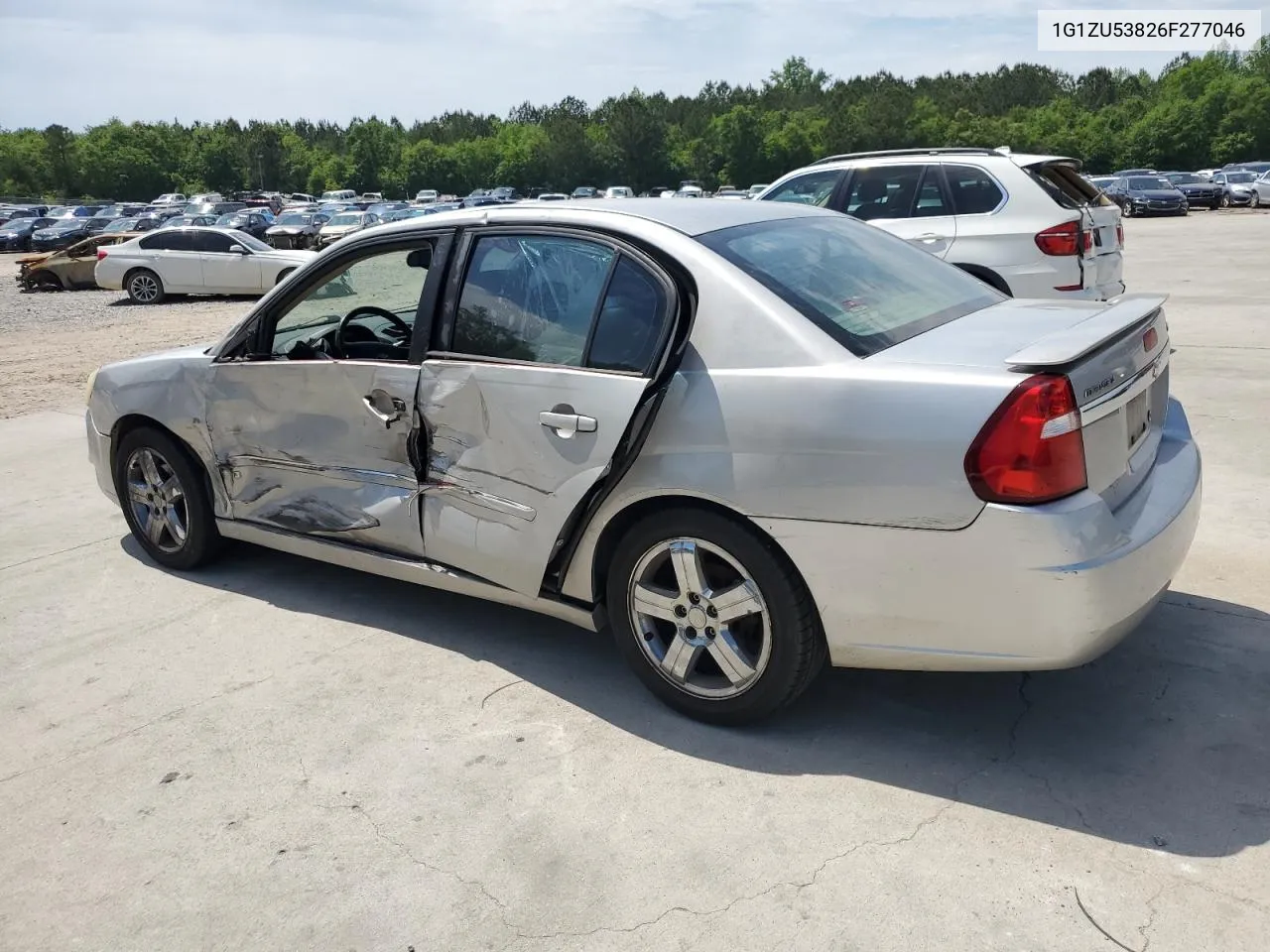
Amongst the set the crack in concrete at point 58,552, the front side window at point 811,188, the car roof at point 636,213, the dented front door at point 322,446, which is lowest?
the crack in concrete at point 58,552

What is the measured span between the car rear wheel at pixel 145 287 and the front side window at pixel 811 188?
15.5 m

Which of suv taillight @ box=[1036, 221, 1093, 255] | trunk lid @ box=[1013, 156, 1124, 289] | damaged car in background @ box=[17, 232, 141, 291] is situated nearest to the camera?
suv taillight @ box=[1036, 221, 1093, 255]

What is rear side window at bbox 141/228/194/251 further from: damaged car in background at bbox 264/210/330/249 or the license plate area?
the license plate area

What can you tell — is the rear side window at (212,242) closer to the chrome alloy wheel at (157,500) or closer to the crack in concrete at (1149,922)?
the chrome alloy wheel at (157,500)

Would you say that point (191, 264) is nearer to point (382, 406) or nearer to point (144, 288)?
point (144, 288)

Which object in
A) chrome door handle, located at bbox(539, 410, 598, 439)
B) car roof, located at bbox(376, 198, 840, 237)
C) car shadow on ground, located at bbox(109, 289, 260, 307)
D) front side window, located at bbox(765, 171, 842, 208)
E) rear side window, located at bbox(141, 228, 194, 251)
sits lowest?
car shadow on ground, located at bbox(109, 289, 260, 307)

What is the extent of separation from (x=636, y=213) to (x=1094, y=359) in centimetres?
158

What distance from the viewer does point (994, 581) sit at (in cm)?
292

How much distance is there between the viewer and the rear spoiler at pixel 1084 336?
2.94 metres

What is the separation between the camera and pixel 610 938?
263cm

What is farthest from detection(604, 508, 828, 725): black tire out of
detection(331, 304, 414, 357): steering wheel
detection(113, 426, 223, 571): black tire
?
detection(113, 426, 223, 571): black tire

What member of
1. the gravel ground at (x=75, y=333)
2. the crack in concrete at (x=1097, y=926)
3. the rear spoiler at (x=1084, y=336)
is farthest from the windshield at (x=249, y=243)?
the crack in concrete at (x=1097, y=926)

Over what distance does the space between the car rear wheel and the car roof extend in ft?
62.1

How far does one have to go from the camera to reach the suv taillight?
8.01 meters
